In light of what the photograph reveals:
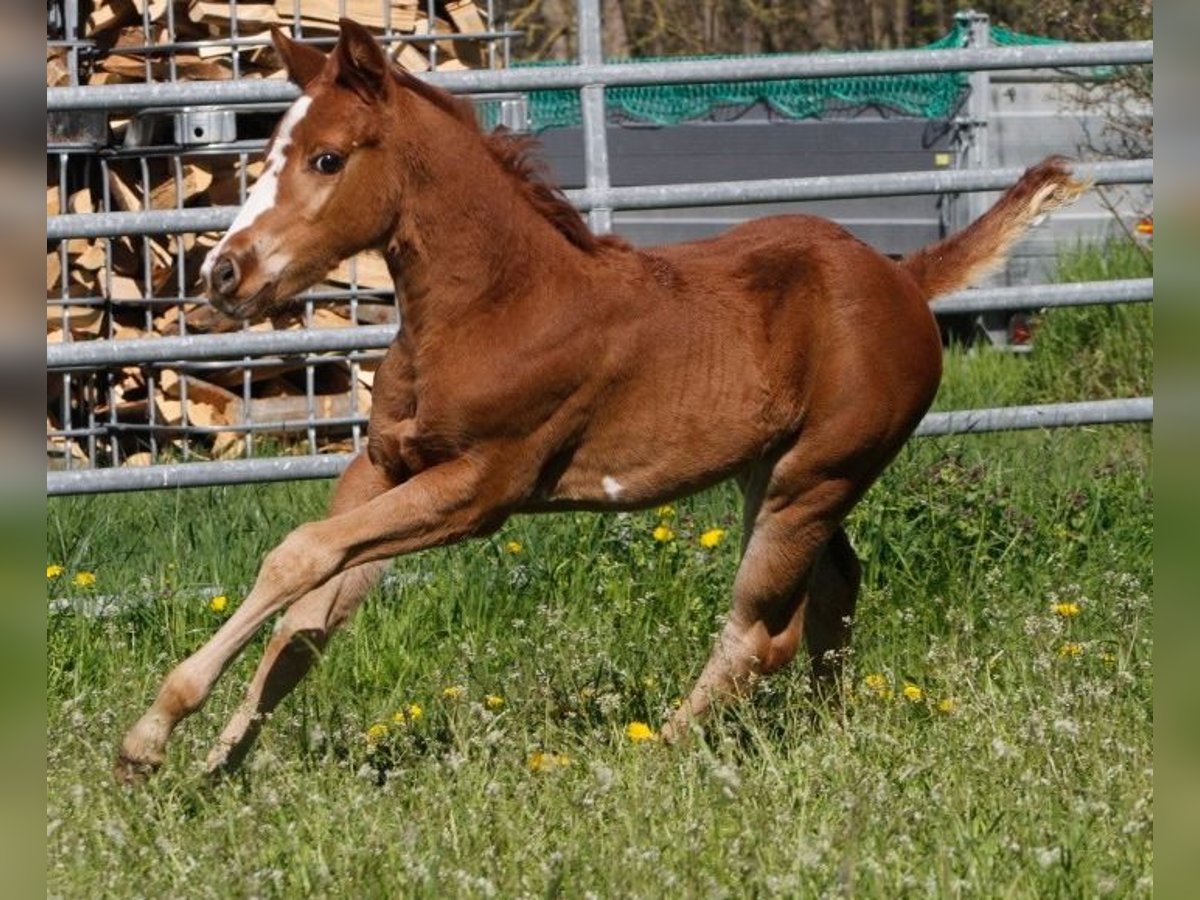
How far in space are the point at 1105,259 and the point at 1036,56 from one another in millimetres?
A: 4527

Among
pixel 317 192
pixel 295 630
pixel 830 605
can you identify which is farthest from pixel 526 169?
pixel 830 605

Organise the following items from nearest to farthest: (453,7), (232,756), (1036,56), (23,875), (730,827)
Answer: (23,875), (730,827), (232,756), (1036,56), (453,7)

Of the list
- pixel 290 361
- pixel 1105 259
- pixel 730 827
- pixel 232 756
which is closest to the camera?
pixel 730 827

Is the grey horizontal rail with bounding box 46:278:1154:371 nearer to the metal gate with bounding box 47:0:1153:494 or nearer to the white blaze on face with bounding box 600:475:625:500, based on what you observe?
the metal gate with bounding box 47:0:1153:494

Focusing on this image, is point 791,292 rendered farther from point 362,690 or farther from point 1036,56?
point 1036,56

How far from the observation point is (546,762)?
4.28 meters

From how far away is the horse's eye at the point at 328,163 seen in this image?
4211 millimetres

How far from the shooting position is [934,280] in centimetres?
530

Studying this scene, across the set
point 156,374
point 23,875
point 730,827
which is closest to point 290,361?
point 156,374

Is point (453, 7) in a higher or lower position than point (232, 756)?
higher

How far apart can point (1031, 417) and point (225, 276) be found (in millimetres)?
3351

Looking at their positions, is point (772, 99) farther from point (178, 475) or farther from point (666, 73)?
point (178, 475)

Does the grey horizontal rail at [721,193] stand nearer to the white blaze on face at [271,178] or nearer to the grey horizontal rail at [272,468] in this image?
the grey horizontal rail at [272,468]

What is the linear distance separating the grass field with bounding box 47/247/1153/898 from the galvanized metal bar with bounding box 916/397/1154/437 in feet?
0.49
